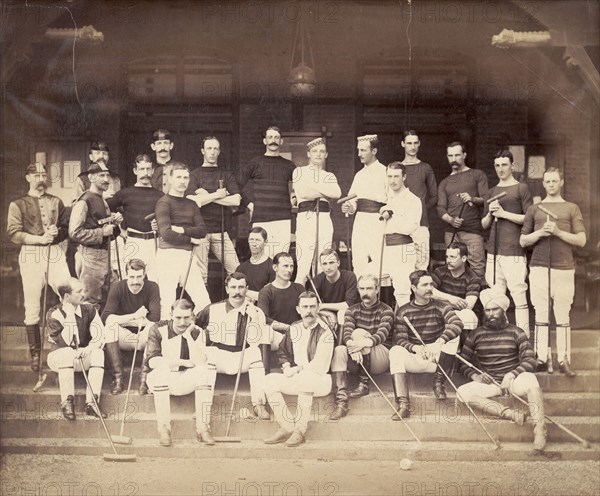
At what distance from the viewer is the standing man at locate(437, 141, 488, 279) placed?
5629 millimetres

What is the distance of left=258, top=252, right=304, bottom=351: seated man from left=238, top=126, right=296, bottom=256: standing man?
0.42ft

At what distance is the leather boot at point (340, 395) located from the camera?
5.43 metres

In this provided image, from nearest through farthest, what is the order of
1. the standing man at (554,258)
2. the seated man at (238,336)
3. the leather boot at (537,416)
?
1. the leather boot at (537,416)
2. the seated man at (238,336)
3. the standing man at (554,258)

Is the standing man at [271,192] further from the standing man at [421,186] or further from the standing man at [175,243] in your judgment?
the standing man at [421,186]

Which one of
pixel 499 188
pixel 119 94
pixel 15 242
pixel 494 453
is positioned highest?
pixel 119 94

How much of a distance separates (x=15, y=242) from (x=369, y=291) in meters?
2.33

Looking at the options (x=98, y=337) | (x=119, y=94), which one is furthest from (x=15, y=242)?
(x=119, y=94)

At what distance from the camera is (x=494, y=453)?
17.7ft

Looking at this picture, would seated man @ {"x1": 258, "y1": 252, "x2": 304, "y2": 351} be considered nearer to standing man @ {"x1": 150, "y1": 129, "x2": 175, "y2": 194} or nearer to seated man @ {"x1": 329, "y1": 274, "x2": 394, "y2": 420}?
seated man @ {"x1": 329, "y1": 274, "x2": 394, "y2": 420}

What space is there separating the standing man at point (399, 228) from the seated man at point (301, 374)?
568 millimetres

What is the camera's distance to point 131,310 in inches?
220

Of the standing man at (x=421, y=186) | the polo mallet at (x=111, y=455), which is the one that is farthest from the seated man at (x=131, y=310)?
the standing man at (x=421, y=186)

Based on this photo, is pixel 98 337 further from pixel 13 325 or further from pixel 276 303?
pixel 276 303

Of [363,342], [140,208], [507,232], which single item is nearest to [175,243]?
[140,208]
